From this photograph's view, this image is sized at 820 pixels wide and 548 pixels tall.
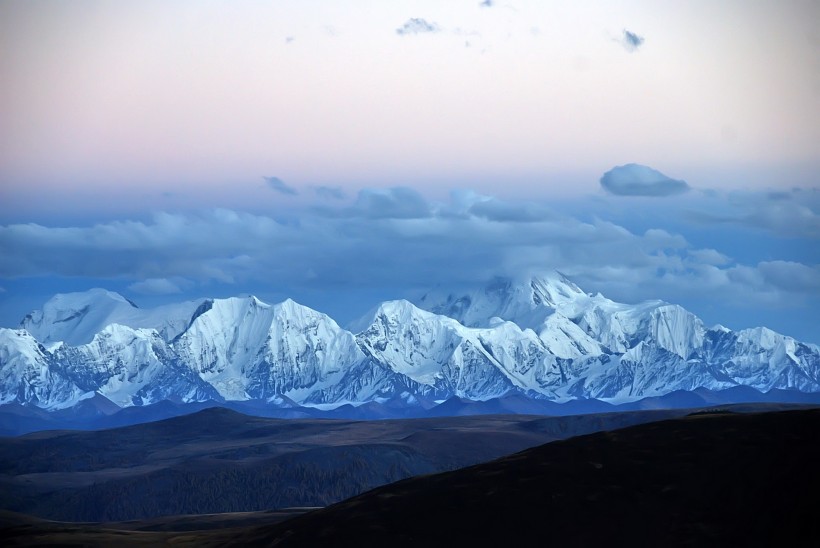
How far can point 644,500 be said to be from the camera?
138 m

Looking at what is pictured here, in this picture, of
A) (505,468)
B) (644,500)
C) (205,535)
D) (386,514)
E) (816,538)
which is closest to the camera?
(816,538)

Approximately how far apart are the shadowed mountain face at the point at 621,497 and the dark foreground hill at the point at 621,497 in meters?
0.16

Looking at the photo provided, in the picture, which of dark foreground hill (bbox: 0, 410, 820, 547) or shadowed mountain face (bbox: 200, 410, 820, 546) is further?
shadowed mountain face (bbox: 200, 410, 820, 546)

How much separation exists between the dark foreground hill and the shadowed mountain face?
0.51 feet

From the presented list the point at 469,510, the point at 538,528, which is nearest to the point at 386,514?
the point at 469,510

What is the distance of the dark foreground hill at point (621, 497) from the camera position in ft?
429

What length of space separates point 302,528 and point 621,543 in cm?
4212

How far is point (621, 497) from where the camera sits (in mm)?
139500

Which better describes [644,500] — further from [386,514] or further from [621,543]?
[386,514]

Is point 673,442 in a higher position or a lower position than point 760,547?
higher

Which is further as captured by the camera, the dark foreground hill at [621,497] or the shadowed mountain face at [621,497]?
the shadowed mountain face at [621,497]

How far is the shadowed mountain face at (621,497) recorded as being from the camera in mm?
130750

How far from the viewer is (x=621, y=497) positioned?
140 metres

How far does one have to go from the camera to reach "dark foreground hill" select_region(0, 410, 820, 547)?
429 ft
